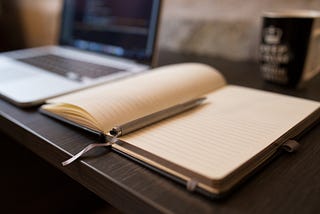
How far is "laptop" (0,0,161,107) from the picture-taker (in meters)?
0.59

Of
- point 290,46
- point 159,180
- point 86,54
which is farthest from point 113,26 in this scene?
point 159,180

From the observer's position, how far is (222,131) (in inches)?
15.4

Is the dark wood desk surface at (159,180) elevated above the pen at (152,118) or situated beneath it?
situated beneath

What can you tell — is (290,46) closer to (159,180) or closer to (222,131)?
(222,131)

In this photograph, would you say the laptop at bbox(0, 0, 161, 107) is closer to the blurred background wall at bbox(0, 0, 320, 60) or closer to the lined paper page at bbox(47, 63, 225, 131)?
the lined paper page at bbox(47, 63, 225, 131)

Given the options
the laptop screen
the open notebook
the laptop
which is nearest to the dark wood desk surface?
the open notebook

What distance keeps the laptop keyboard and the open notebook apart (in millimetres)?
157

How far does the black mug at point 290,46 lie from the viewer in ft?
1.85

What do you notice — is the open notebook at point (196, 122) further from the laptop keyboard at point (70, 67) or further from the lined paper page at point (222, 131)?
the laptop keyboard at point (70, 67)

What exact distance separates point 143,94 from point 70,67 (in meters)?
0.33

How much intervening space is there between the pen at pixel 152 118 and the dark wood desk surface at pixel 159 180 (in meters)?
0.03

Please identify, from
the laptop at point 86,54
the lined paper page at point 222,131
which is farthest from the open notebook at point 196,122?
the laptop at point 86,54

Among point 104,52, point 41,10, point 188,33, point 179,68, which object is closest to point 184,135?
point 179,68

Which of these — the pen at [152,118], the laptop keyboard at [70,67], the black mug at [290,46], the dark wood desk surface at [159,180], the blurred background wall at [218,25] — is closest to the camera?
the dark wood desk surface at [159,180]
